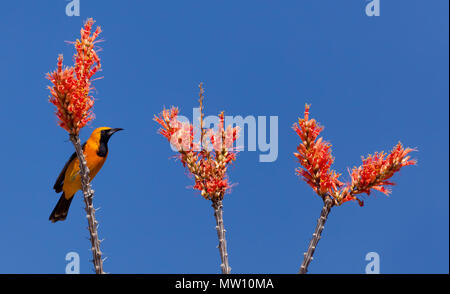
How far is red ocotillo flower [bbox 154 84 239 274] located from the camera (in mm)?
7723

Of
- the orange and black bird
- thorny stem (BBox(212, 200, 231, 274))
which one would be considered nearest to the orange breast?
the orange and black bird

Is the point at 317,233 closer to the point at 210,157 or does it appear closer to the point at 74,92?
the point at 210,157

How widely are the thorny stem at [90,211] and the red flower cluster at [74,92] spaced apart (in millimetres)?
221

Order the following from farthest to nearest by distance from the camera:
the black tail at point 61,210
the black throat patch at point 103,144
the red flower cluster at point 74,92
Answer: the black tail at point 61,210
the black throat patch at point 103,144
the red flower cluster at point 74,92

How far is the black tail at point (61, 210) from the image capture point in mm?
12438

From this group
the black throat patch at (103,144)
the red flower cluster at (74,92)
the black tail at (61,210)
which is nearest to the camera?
the red flower cluster at (74,92)

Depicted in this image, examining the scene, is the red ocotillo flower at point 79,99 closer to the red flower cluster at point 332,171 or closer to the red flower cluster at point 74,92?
the red flower cluster at point 74,92

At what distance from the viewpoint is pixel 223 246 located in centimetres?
769

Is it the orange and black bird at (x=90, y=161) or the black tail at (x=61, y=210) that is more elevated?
the orange and black bird at (x=90, y=161)

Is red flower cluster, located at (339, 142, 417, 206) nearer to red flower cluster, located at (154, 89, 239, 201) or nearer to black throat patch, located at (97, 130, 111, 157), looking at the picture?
red flower cluster, located at (154, 89, 239, 201)

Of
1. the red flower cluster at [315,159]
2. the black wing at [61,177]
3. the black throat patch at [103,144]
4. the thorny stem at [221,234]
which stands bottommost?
the thorny stem at [221,234]

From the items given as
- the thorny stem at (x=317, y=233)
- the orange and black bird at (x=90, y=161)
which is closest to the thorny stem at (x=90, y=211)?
the thorny stem at (x=317, y=233)

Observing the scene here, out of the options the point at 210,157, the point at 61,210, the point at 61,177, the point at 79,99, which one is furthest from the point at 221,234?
the point at 61,210
